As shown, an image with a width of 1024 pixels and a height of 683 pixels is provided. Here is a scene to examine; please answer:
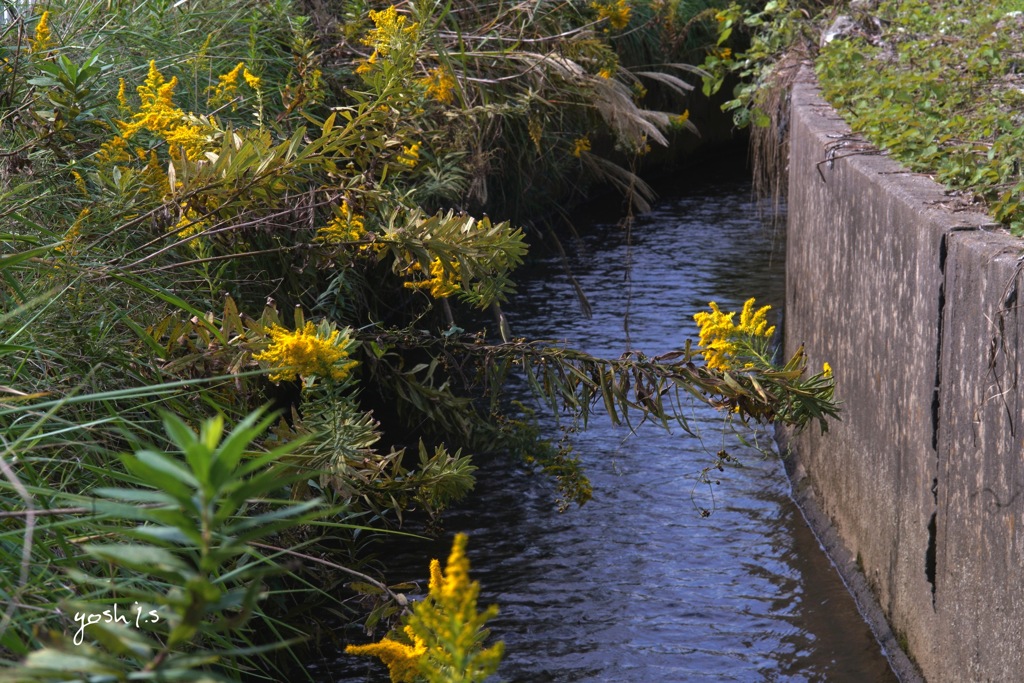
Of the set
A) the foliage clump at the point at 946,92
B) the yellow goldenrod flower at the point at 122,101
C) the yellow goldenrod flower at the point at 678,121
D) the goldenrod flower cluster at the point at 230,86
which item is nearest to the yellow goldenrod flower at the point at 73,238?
the yellow goldenrod flower at the point at 122,101

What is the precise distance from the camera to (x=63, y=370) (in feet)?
8.43

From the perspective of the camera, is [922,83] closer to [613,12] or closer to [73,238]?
[613,12]

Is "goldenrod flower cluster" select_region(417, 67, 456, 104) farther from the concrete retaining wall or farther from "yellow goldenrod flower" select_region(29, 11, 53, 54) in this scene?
the concrete retaining wall

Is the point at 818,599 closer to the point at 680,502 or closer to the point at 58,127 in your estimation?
the point at 680,502

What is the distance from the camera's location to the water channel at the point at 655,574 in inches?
151

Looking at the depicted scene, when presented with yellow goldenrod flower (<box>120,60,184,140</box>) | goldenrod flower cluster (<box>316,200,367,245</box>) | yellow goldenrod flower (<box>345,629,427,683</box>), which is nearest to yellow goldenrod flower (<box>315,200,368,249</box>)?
goldenrod flower cluster (<box>316,200,367,245</box>)

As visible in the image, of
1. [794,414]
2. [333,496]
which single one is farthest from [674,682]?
[333,496]

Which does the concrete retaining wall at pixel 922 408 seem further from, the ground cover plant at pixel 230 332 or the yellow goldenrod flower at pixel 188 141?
the yellow goldenrod flower at pixel 188 141

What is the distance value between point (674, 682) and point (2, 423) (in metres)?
2.38

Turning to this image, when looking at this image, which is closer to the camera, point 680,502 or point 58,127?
point 58,127

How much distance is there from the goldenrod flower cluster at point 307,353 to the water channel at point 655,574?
1.35 metres

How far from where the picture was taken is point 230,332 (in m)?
2.77

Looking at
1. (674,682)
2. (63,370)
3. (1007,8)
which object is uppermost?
(1007,8)

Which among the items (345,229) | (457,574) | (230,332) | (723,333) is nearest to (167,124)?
(345,229)
